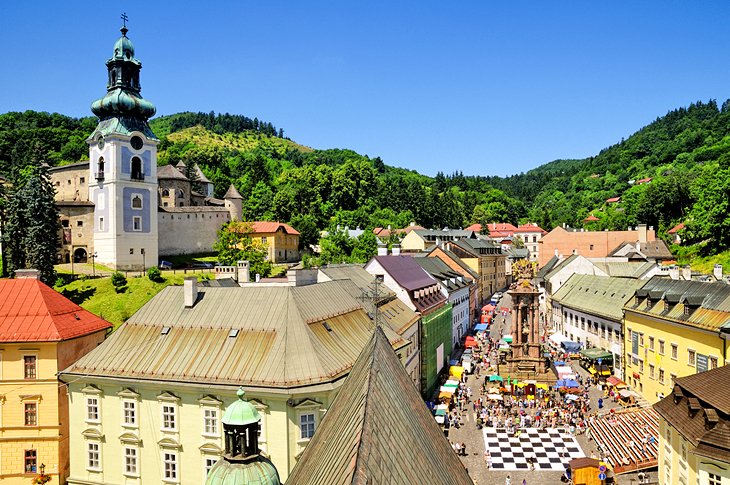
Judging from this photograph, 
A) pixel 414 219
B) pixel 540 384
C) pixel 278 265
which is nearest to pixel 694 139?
pixel 414 219

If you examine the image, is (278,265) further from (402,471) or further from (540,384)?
(402,471)

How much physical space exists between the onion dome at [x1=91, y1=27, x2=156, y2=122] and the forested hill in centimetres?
1630

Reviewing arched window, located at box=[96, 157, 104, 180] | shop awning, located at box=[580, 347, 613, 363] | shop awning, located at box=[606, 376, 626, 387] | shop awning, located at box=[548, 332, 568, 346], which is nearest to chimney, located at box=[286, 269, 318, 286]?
shop awning, located at box=[606, 376, 626, 387]

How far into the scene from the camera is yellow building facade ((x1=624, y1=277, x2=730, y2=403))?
103 feet

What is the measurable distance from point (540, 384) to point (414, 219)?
8779 centimetres

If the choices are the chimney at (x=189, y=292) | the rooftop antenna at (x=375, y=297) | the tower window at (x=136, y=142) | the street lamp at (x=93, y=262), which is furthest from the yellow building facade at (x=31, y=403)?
the tower window at (x=136, y=142)

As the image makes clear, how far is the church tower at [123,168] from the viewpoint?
6278 cm

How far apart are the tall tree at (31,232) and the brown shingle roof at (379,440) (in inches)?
2061

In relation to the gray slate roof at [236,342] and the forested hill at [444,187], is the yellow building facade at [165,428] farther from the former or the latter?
the forested hill at [444,187]

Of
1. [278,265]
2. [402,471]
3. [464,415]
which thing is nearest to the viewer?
[402,471]

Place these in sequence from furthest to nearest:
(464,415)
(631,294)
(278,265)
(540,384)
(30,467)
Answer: (278,265) → (631,294) → (540,384) → (464,415) → (30,467)

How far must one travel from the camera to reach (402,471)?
7859mm

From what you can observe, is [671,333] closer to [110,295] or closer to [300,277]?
[300,277]

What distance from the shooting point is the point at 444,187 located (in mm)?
181875
